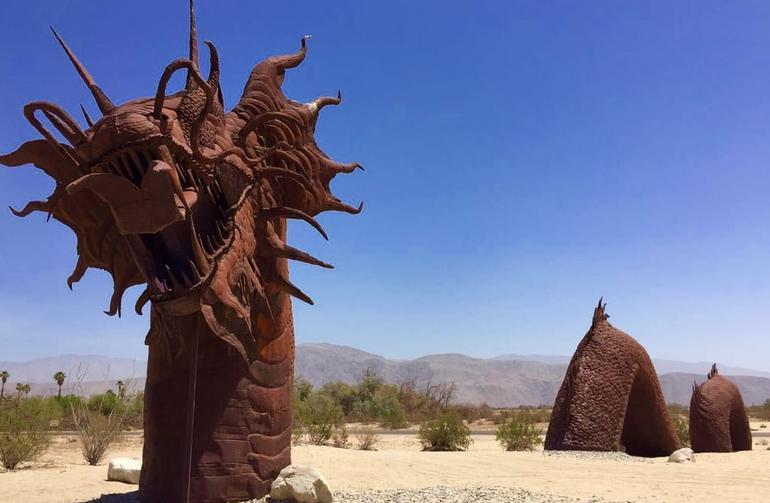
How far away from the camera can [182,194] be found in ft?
13.0

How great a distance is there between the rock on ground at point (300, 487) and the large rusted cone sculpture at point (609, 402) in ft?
25.0

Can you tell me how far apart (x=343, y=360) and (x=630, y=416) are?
127 meters

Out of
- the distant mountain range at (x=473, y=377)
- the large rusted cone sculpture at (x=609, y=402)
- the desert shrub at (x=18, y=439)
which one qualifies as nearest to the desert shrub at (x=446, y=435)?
the large rusted cone sculpture at (x=609, y=402)

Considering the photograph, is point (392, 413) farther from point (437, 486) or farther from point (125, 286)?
point (125, 286)

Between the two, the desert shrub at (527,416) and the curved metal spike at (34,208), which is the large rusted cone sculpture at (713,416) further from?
the curved metal spike at (34,208)

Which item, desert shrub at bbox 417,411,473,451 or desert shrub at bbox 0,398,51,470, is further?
desert shrub at bbox 417,411,473,451

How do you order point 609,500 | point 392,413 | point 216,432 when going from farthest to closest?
1. point 392,413
2. point 609,500
3. point 216,432

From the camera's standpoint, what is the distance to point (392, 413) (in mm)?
31469

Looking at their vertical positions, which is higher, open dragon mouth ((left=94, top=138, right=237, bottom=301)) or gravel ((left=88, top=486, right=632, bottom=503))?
open dragon mouth ((left=94, top=138, right=237, bottom=301))

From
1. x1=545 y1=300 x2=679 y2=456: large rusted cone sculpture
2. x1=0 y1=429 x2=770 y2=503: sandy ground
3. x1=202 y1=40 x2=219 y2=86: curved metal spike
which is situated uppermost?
x1=202 y1=40 x2=219 y2=86: curved metal spike

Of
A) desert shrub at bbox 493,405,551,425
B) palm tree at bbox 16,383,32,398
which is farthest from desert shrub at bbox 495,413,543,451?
palm tree at bbox 16,383,32,398

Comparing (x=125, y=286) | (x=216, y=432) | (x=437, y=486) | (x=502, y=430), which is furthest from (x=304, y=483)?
(x=502, y=430)

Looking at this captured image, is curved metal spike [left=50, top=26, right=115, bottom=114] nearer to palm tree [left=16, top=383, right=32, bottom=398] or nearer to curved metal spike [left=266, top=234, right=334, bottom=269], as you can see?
curved metal spike [left=266, top=234, right=334, bottom=269]

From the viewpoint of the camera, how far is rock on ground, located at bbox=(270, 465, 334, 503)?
5672mm
